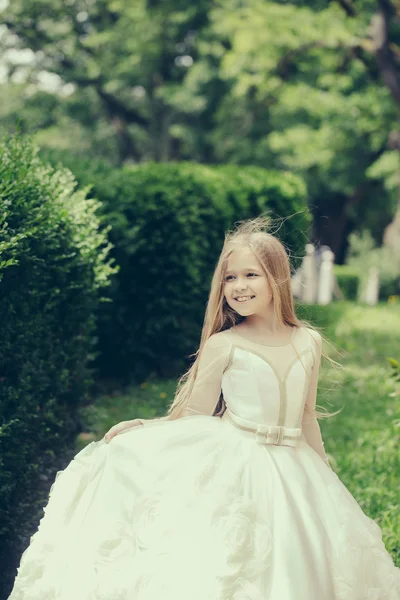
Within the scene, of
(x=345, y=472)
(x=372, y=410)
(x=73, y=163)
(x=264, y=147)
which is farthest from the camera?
(x=264, y=147)

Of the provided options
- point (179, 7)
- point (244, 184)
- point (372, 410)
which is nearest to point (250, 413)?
point (372, 410)

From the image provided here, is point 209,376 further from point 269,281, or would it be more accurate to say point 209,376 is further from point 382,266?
point 382,266

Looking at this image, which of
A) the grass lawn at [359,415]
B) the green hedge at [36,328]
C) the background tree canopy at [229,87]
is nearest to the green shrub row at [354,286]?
the background tree canopy at [229,87]

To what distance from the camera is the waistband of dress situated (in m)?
2.86

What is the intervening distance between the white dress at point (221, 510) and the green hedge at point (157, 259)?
166 inches

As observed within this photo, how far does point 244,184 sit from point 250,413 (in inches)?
297

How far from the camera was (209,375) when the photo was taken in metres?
3.00

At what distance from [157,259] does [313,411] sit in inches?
195

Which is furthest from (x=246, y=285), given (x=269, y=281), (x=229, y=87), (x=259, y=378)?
(x=229, y=87)

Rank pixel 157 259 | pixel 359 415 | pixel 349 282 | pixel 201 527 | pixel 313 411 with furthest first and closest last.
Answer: pixel 349 282
pixel 157 259
pixel 359 415
pixel 313 411
pixel 201 527

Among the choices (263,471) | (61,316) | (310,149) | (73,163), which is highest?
(310,149)

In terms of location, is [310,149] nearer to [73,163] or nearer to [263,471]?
A: [73,163]

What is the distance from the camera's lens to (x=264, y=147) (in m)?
25.4

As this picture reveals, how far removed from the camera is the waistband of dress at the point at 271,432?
112 inches
